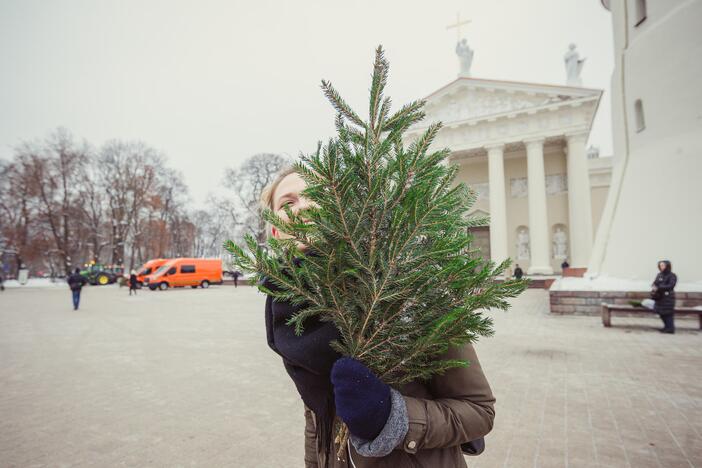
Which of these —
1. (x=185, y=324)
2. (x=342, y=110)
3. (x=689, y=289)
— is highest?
(x=342, y=110)

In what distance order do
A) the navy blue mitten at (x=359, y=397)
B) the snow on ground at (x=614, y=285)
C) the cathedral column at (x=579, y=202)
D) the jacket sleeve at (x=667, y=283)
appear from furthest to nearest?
the cathedral column at (x=579, y=202) < the snow on ground at (x=614, y=285) < the jacket sleeve at (x=667, y=283) < the navy blue mitten at (x=359, y=397)

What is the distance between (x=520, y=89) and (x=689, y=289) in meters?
23.4

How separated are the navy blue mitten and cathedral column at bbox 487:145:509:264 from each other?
103 feet

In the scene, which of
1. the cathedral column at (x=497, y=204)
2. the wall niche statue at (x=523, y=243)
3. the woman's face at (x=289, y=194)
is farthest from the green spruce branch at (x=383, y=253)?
the wall niche statue at (x=523, y=243)

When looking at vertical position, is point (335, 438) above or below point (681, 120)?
Result: below

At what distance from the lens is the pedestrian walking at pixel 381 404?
3.64 ft

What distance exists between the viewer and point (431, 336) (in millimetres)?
1100

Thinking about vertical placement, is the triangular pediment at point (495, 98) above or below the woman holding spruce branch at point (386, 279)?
above

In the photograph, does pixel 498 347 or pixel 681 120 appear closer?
pixel 498 347

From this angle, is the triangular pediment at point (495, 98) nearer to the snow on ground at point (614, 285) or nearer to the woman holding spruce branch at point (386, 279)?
the snow on ground at point (614, 285)

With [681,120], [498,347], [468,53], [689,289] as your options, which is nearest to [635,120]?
[681,120]

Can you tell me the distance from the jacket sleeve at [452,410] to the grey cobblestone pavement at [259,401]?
2620 mm

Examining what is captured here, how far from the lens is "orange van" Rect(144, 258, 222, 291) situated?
105 ft

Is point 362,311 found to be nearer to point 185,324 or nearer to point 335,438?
point 335,438
